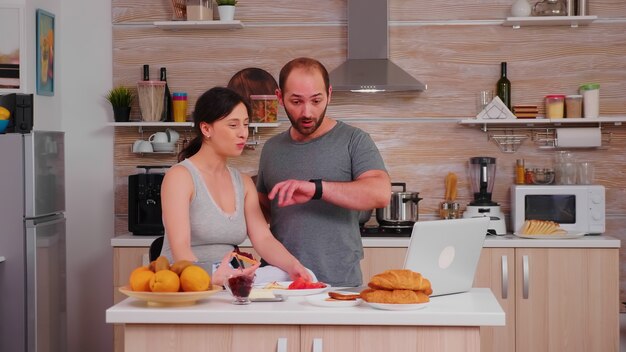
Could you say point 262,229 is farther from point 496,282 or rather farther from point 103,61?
point 103,61

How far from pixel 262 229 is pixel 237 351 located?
0.66m

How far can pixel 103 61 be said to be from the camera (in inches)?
222

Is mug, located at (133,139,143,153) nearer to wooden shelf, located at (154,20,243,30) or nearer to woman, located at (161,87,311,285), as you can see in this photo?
wooden shelf, located at (154,20,243,30)

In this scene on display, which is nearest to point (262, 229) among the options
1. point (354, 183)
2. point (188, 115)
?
point (354, 183)

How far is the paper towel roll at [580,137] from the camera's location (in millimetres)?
5348

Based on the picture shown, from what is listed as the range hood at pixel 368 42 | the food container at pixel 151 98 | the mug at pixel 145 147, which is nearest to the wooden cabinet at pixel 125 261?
the mug at pixel 145 147

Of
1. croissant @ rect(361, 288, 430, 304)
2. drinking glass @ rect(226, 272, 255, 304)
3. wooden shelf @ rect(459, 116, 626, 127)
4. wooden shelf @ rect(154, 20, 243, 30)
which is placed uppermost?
wooden shelf @ rect(154, 20, 243, 30)

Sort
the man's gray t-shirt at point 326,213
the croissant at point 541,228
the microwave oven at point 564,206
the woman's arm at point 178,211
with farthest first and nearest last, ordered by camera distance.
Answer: the microwave oven at point 564,206
the croissant at point 541,228
the man's gray t-shirt at point 326,213
the woman's arm at point 178,211

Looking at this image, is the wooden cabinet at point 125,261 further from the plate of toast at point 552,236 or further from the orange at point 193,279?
the orange at point 193,279

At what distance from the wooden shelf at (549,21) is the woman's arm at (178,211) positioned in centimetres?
283

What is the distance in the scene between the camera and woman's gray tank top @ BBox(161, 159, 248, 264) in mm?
3041

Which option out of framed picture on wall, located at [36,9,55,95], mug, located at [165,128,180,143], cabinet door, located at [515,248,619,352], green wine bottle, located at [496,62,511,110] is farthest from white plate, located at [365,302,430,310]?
framed picture on wall, located at [36,9,55,95]

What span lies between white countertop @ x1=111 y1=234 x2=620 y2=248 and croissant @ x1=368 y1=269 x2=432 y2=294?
2.33 meters

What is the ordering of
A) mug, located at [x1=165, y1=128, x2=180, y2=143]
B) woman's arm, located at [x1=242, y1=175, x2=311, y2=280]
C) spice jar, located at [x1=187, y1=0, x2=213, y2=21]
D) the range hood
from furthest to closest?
mug, located at [x1=165, y1=128, x2=180, y2=143], spice jar, located at [x1=187, y1=0, x2=213, y2=21], the range hood, woman's arm, located at [x1=242, y1=175, x2=311, y2=280]
